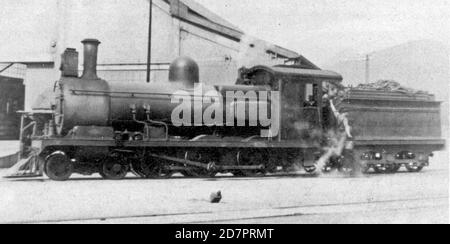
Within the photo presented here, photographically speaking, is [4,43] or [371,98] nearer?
[371,98]

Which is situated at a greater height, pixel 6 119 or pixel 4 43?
pixel 4 43

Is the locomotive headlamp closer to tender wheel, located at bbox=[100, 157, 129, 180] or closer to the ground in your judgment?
tender wheel, located at bbox=[100, 157, 129, 180]

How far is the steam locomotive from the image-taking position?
45.1 feet

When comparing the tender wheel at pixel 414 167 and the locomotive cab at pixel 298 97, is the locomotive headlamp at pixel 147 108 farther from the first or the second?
the tender wheel at pixel 414 167

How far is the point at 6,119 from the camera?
1228 inches

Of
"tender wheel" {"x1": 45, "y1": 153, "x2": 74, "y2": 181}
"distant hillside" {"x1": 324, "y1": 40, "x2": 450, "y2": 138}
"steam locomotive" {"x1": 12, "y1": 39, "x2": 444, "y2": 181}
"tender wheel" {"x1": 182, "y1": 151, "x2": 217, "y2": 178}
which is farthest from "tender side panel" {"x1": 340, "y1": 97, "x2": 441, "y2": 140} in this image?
"distant hillside" {"x1": 324, "y1": 40, "x2": 450, "y2": 138}

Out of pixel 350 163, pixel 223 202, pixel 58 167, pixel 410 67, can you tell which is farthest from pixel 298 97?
pixel 410 67

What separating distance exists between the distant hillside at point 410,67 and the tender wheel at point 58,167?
116643 millimetres

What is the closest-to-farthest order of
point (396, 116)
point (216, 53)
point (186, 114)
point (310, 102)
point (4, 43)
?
point (186, 114)
point (310, 102)
point (396, 116)
point (4, 43)
point (216, 53)

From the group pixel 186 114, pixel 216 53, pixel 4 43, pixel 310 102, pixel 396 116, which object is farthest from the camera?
pixel 216 53

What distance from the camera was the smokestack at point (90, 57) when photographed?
14.0 metres

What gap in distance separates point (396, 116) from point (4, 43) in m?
22.8

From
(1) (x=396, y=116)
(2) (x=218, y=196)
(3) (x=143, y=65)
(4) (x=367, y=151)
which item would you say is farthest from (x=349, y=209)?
(3) (x=143, y=65)

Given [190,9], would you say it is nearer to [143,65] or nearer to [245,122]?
[143,65]
